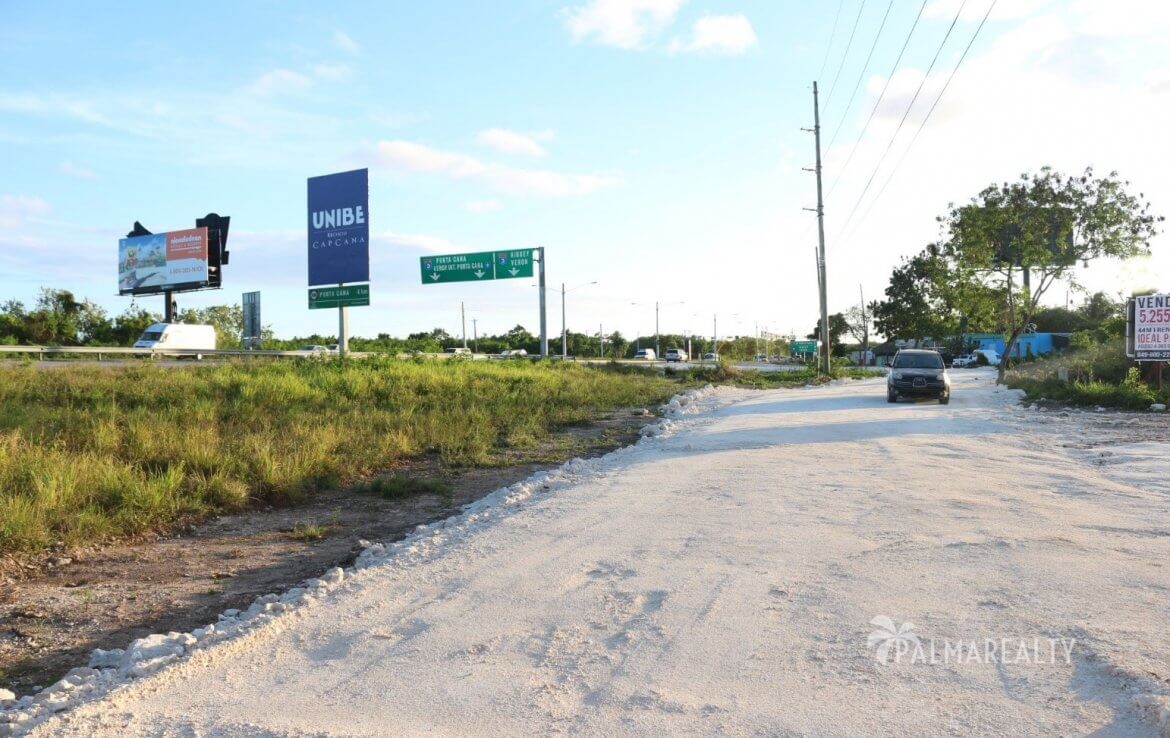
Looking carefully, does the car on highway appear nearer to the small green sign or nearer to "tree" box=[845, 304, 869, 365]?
the small green sign

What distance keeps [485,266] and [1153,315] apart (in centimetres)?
3107

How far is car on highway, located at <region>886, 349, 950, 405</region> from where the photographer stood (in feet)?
72.7

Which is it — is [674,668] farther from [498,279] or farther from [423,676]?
[498,279]

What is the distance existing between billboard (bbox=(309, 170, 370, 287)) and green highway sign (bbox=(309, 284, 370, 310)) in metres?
0.39

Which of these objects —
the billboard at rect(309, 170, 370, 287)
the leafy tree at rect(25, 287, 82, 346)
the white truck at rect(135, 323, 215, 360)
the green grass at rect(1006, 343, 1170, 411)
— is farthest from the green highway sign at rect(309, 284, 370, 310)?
the leafy tree at rect(25, 287, 82, 346)

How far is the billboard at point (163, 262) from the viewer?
148 feet

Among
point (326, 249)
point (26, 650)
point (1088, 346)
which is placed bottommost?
point (26, 650)

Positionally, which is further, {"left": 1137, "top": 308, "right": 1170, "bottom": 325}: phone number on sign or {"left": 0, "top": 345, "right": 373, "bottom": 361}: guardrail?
{"left": 0, "top": 345, "right": 373, "bottom": 361}: guardrail

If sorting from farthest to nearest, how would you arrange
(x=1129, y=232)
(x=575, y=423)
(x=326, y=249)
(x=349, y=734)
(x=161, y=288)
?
(x=161, y=288) < (x=1129, y=232) < (x=326, y=249) < (x=575, y=423) < (x=349, y=734)

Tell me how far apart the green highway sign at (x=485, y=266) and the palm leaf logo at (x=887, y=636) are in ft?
128

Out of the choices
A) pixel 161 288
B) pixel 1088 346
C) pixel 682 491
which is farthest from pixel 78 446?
pixel 161 288

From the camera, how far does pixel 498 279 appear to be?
42.8 m

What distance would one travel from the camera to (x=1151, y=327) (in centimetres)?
2052

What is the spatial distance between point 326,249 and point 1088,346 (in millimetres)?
28760
